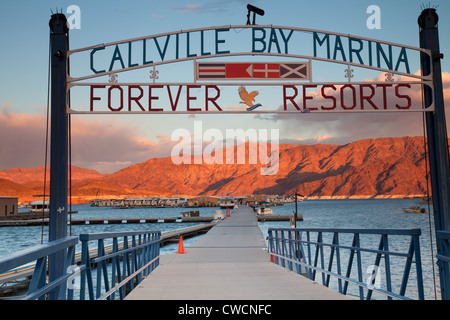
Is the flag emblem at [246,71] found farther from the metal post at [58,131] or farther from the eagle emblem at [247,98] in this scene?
the metal post at [58,131]

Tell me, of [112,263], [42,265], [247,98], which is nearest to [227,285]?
[112,263]

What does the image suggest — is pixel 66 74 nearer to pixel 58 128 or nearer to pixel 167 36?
pixel 58 128

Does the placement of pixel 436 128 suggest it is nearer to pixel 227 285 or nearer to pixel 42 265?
pixel 227 285

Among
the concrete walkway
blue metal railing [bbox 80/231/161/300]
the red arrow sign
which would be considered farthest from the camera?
the red arrow sign

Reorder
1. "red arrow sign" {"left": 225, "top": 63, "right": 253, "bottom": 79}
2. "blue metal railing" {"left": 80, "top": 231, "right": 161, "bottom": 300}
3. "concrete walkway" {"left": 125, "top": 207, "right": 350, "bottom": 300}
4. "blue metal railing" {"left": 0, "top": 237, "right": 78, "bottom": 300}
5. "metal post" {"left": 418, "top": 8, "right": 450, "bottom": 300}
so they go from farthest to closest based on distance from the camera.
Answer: "red arrow sign" {"left": 225, "top": 63, "right": 253, "bottom": 79}, "metal post" {"left": 418, "top": 8, "right": 450, "bottom": 300}, "concrete walkway" {"left": 125, "top": 207, "right": 350, "bottom": 300}, "blue metal railing" {"left": 80, "top": 231, "right": 161, "bottom": 300}, "blue metal railing" {"left": 0, "top": 237, "right": 78, "bottom": 300}

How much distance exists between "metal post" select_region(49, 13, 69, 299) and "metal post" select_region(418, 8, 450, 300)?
7.62m

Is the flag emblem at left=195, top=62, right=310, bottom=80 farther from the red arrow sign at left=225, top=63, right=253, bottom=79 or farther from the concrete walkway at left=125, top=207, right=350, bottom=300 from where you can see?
the concrete walkway at left=125, top=207, right=350, bottom=300

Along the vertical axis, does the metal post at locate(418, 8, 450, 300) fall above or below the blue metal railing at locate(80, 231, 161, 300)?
above

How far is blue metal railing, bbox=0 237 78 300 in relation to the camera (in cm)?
352

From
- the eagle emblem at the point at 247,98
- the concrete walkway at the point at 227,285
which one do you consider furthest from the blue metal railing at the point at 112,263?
the eagle emblem at the point at 247,98

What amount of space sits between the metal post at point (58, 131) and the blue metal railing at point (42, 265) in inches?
136

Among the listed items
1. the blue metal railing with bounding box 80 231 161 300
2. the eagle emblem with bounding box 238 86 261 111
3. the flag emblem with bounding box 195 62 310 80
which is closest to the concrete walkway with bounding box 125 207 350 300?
the blue metal railing with bounding box 80 231 161 300
